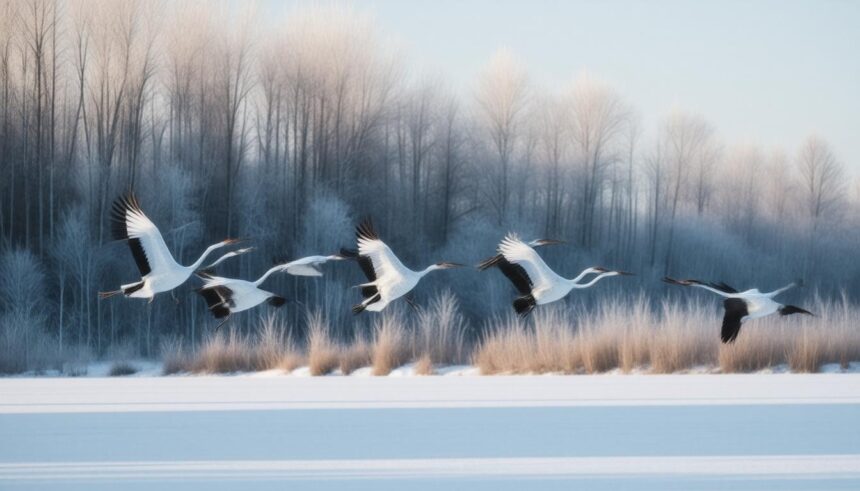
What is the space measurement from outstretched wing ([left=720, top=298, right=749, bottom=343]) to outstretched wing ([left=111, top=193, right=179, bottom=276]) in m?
4.99

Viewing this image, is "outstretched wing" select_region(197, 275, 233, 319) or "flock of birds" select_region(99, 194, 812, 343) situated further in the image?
"outstretched wing" select_region(197, 275, 233, 319)

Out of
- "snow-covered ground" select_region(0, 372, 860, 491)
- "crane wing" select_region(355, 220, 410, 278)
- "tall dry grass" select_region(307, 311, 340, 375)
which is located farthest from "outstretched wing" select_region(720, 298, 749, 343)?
"tall dry grass" select_region(307, 311, 340, 375)

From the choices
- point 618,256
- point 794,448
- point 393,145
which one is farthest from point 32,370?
point 618,256

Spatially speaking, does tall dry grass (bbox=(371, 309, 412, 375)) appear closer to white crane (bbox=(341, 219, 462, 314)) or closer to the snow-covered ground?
the snow-covered ground

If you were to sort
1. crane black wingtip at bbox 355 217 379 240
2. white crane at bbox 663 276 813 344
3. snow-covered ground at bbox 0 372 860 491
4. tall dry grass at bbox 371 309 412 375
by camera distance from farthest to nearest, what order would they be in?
tall dry grass at bbox 371 309 412 375
crane black wingtip at bbox 355 217 379 240
white crane at bbox 663 276 813 344
snow-covered ground at bbox 0 372 860 491

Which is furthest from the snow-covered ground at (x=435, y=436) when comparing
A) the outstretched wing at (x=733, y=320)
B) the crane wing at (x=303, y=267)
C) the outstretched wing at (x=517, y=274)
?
the crane wing at (x=303, y=267)

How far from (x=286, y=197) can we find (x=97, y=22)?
6022 mm

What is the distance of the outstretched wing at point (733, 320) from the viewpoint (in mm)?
8922

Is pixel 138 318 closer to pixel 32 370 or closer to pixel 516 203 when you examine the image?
pixel 32 370

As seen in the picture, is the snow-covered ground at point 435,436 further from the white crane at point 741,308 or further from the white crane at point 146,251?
the white crane at point 146,251

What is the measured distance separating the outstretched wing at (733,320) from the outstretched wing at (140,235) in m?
4.99

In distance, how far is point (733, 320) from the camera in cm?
898

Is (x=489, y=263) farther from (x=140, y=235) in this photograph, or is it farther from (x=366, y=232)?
(x=140, y=235)

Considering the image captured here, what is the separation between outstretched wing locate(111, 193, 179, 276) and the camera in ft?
30.6
